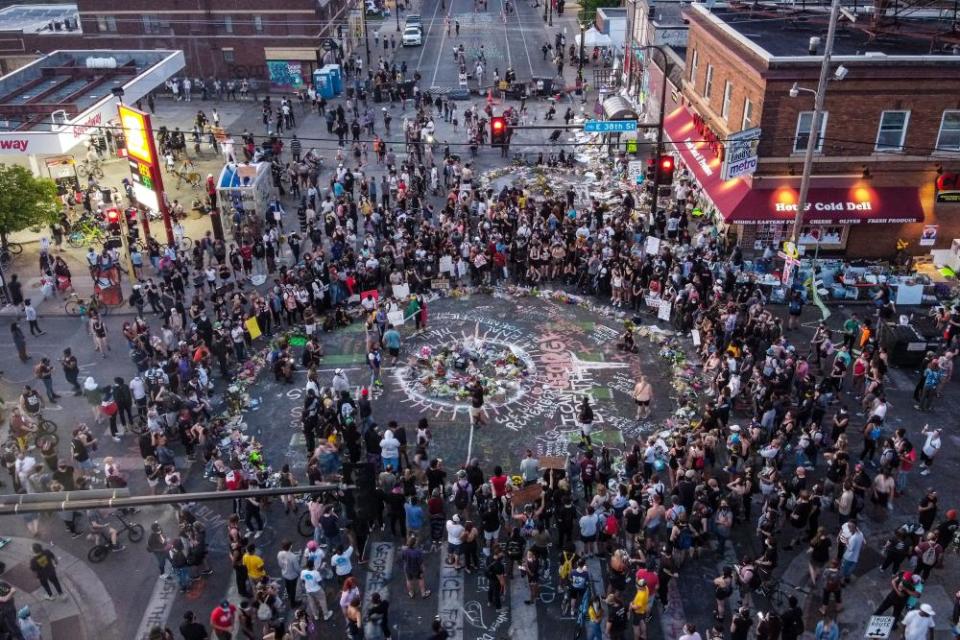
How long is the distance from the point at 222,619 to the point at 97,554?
4768 millimetres

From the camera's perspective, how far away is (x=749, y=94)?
29.3 metres

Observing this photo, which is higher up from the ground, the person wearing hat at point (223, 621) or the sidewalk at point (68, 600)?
the person wearing hat at point (223, 621)

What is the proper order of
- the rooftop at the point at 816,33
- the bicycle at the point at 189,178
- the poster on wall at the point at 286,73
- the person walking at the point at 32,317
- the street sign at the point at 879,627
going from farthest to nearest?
the poster on wall at the point at 286,73
the bicycle at the point at 189,178
the rooftop at the point at 816,33
the person walking at the point at 32,317
the street sign at the point at 879,627

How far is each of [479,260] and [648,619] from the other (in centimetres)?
1578

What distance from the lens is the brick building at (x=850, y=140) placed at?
27.7 m

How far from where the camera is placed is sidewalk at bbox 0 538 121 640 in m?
16.1

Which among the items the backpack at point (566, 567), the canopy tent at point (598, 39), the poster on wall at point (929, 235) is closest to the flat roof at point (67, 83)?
the canopy tent at point (598, 39)

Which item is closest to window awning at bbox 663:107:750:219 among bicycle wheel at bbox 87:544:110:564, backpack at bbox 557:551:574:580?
backpack at bbox 557:551:574:580

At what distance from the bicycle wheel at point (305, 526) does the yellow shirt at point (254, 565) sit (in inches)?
80.8

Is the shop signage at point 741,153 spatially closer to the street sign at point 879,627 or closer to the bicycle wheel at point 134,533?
the street sign at point 879,627

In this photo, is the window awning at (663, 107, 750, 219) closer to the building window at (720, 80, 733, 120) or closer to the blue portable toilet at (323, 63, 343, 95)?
the building window at (720, 80, 733, 120)

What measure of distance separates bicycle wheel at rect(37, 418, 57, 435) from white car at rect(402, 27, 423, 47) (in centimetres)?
5648

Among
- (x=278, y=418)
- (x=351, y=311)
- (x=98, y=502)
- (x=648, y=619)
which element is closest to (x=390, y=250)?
(x=351, y=311)

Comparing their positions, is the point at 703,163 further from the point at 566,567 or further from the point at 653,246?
the point at 566,567
